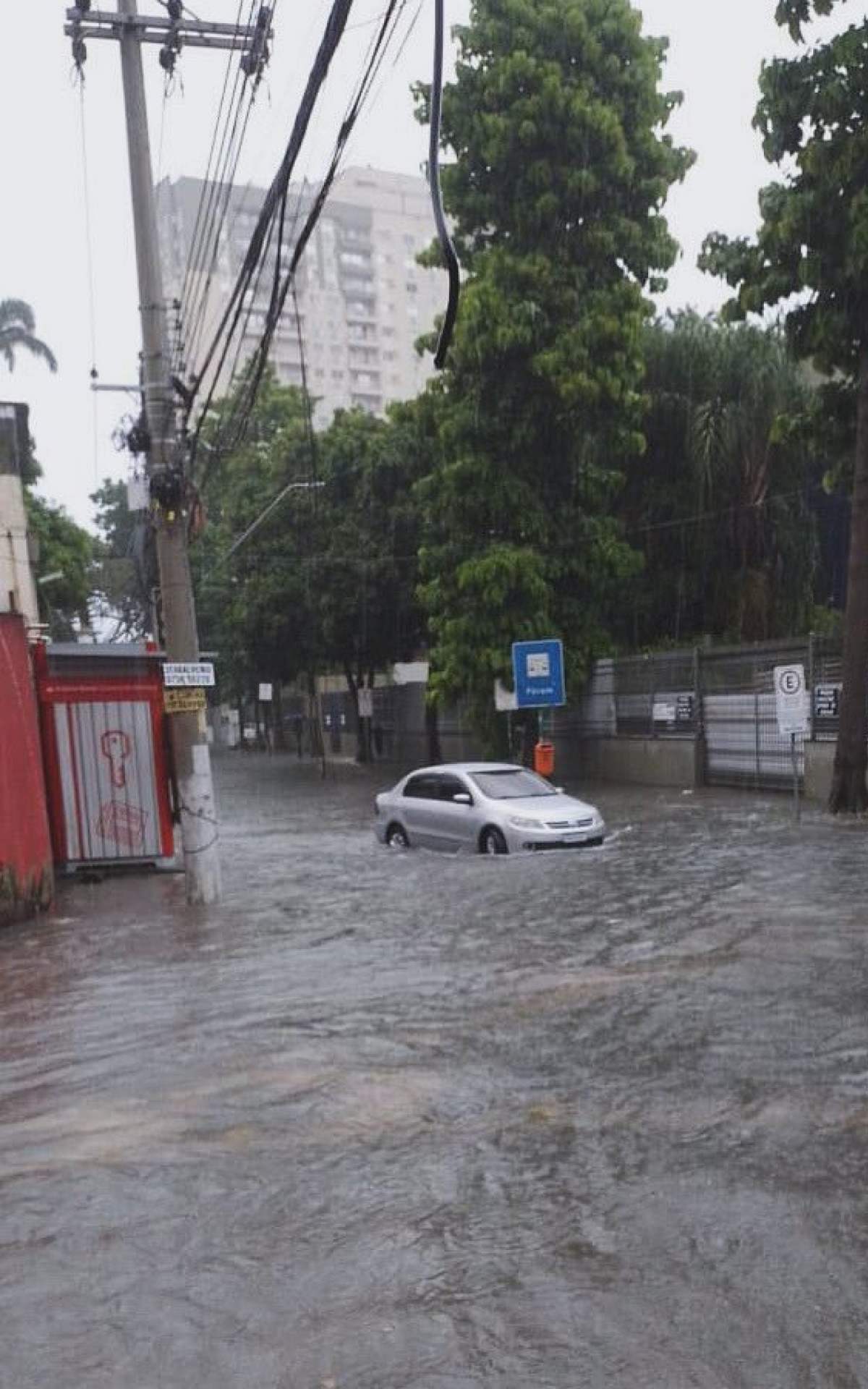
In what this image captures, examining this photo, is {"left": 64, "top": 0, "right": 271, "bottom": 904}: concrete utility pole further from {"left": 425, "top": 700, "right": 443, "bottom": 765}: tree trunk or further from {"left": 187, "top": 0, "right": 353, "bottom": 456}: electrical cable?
{"left": 425, "top": 700, "right": 443, "bottom": 765}: tree trunk

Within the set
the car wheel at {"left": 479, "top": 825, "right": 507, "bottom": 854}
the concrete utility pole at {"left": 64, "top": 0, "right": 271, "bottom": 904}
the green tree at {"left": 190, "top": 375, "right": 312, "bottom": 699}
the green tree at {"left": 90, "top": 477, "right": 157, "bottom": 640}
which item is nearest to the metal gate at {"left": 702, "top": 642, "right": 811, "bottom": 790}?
the car wheel at {"left": 479, "top": 825, "right": 507, "bottom": 854}

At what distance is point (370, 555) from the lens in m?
37.3

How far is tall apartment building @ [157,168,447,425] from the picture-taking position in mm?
107125

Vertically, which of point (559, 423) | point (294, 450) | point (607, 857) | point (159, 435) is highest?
point (294, 450)

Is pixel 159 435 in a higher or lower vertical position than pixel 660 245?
lower

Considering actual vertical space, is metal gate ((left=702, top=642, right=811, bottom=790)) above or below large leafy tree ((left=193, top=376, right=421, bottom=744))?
below

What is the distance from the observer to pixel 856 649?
1834 centimetres

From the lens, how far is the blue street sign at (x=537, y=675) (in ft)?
78.0

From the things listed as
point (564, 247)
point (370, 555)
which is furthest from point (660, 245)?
point (370, 555)

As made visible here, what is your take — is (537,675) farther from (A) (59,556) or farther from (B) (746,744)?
(A) (59,556)

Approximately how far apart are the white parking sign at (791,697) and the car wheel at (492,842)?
419 cm

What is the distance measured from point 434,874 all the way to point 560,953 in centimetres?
513

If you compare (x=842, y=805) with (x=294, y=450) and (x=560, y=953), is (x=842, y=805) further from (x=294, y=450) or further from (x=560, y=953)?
(x=294, y=450)

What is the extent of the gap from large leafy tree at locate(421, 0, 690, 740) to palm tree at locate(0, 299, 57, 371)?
A: 1052 inches
